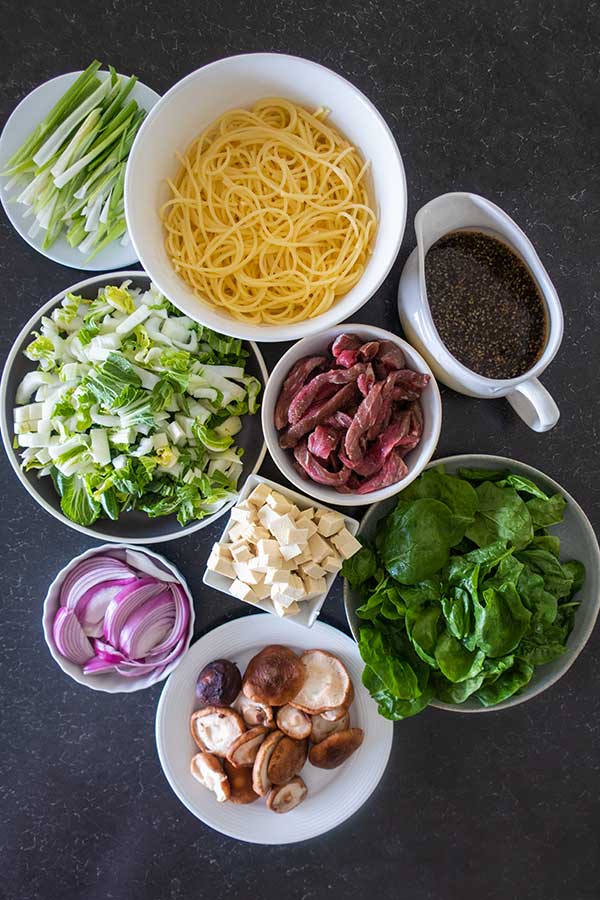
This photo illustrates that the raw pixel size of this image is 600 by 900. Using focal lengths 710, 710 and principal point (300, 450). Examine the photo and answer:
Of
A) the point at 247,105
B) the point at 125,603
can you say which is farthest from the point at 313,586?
the point at 247,105

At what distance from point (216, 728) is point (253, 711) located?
0.10 metres

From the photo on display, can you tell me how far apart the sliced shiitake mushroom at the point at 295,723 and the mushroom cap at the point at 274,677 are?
0.04 meters

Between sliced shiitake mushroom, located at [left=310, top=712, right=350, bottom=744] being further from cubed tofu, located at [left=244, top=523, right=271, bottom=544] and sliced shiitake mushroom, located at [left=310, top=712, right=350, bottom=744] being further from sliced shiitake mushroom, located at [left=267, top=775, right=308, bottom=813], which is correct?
cubed tofu, located at [left=244, top=523, right=271, bottom=544]

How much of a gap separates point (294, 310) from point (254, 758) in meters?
1.07

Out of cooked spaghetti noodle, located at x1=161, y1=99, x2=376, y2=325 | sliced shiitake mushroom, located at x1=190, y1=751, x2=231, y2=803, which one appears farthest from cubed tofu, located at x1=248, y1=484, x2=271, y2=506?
sliced shiitake mushroom, located at x1=190, y1=751, x2=231, y2=803

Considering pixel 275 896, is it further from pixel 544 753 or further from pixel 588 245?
pixel 588 245

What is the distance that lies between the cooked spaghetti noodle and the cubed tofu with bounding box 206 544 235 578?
1.61 ft

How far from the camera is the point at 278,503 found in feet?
4.86

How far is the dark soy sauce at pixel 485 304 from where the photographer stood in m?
1.53

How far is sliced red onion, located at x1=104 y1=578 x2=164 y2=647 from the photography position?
1667mm

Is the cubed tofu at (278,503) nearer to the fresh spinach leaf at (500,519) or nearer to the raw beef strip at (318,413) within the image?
the raw beef strip at (318,413)

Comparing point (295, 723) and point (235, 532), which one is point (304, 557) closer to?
point (235, 532)

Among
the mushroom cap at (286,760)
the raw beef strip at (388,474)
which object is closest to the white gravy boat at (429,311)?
the raw beef strip at (388,474)

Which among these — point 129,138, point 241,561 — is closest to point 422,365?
point 241,561
